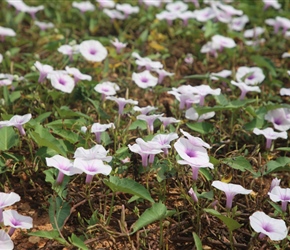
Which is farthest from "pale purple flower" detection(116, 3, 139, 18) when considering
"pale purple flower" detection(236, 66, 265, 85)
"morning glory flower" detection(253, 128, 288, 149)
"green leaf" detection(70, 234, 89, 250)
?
"green leaf" detection(70, 234, 89, 250)

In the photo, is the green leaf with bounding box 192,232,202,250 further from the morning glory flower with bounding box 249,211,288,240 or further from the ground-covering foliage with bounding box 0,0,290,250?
the morning glory flower with bounding box 249,211,288,240

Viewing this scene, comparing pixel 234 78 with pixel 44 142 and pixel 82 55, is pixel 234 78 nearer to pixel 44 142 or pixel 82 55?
pixel 82 55

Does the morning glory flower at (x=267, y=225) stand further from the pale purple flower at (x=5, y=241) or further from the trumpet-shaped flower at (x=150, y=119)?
the pale purple flower at (x=5, y=241)

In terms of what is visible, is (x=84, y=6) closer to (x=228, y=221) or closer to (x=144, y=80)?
(x=144, y=80)

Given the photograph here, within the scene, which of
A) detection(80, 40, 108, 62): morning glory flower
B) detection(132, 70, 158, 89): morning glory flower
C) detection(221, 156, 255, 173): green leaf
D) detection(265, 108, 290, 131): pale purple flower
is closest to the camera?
detection(221, 156, 255, 173): green leaf

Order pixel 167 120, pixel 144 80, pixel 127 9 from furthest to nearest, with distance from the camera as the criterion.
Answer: pixel 127 9, pixel 144 80, pixel 167 120

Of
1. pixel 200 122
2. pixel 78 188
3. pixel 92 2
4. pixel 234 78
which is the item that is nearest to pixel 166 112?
pixel 200 122

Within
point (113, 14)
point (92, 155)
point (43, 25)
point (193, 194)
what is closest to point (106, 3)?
point (113, 14)
